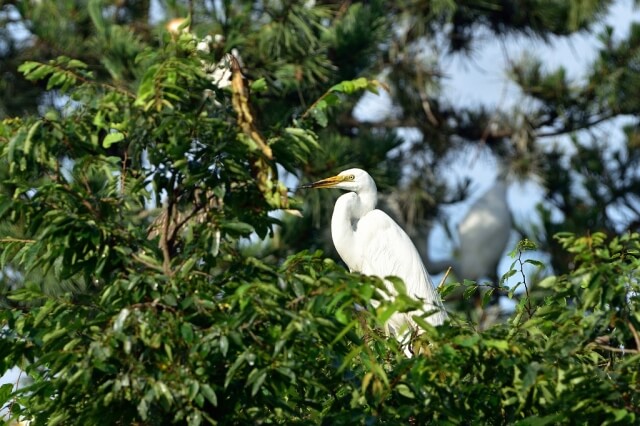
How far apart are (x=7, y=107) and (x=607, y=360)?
5249 mm

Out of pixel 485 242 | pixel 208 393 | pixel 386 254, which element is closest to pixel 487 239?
pixel 485 242

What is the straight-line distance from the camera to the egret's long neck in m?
3.72

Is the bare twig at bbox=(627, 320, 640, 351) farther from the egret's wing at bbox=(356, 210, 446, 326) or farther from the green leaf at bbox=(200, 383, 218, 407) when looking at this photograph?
the egret's wing at bbox=(356, 210, 446, 326)

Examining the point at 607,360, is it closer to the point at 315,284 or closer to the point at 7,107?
the point at 315,284

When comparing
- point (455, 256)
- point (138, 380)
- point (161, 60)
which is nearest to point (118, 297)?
point (138, 380)

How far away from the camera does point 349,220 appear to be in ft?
12.3

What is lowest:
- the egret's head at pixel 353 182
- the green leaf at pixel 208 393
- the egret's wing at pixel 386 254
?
the egret's wing at pixel 386 254

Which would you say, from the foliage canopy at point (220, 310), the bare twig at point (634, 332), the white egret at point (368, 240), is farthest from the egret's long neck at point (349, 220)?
the bare twig at point (634, 332)

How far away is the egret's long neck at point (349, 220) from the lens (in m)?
3.72

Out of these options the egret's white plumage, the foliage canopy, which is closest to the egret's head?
the foliage canopy

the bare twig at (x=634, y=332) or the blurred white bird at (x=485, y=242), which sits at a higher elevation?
the bare twig at (x=634, y=332)

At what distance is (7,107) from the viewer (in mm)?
7336

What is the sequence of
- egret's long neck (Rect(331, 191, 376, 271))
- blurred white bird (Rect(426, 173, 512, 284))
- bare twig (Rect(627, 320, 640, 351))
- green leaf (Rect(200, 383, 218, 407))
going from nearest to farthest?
green leaf (Rect(200, 383, 218, 407)), bare twig (Rect(627, 320, 640, 351)), egret's long neck (Rect(331, 191, 376, 271)), blurred white bird (Rect(426, 173, 512, 284))

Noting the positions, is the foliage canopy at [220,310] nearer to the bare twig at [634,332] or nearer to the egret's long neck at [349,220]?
the bare twig at [634,332]
